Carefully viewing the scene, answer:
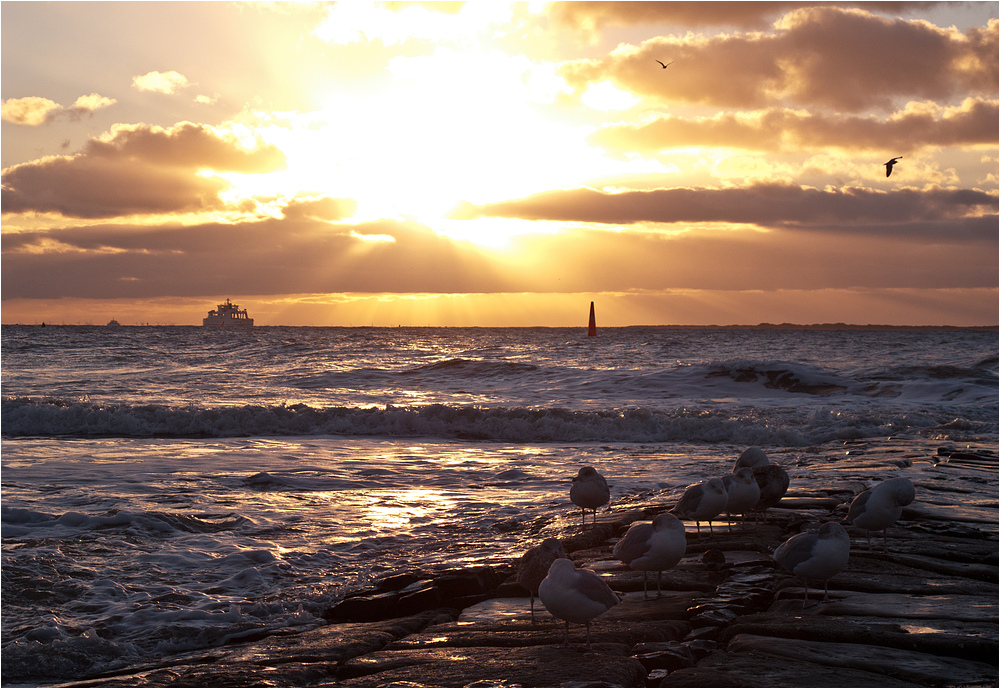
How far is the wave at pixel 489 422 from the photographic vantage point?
2009cm

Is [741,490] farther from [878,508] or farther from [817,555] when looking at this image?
[817,555]

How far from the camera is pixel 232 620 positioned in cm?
645

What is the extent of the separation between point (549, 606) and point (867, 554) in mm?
3682

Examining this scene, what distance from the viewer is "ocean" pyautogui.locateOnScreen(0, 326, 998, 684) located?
6.94 metres

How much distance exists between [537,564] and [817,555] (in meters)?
2.09

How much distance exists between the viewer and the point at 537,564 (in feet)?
19.2

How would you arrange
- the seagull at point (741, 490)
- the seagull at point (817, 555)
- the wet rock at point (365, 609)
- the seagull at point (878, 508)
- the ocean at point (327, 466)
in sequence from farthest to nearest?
the seagull at point (741, 490), the seagull at point (878, 508), the ocean at point (327, 466), the wet rock at point (365, 609), the seagull at point (817, 555)

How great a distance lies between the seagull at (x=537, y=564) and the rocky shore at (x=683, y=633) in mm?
274

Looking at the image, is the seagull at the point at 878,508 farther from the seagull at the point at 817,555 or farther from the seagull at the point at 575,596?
the seagull at the point at 575,596

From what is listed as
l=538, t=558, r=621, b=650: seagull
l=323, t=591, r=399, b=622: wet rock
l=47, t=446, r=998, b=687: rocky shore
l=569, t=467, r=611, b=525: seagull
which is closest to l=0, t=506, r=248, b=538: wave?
l=323, t=591, r=399, b=622: wet rock

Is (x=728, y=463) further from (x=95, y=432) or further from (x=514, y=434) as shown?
(x=95, y=432)

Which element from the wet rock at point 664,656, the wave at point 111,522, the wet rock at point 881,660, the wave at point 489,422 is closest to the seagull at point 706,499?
the wet rock at point 881,660

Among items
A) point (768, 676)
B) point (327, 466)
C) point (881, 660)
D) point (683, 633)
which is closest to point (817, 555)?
point (881, 660)

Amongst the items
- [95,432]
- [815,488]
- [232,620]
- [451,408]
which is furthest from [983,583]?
[95,432]
